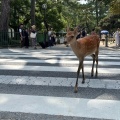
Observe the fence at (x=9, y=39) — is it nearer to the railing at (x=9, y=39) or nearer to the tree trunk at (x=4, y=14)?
the railing at (x=9, y=39)

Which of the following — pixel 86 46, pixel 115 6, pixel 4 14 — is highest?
pixel 115 6

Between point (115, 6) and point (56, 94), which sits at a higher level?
point (115, 6)

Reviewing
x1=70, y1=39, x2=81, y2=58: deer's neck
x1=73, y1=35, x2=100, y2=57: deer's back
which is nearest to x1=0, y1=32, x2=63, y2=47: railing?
x1=73, y1=35, x2=100, y2=57: deer's back

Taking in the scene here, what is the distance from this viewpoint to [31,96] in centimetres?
570

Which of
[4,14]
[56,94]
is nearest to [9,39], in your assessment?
[4,14]

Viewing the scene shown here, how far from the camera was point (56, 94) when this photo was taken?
5.86 meters

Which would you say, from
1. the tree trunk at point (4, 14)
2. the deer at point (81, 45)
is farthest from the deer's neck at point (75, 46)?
the tree trunk at point (4, 14)

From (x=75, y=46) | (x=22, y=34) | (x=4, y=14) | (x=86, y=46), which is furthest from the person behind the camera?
(x=4, y=14)

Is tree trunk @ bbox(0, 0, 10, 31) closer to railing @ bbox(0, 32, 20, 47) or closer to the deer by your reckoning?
railing @ bbox(0, 32, 20, 47)

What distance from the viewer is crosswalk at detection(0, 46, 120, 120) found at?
15.3 feet

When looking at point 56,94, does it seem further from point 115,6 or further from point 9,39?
point 115,6

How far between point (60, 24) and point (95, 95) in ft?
101

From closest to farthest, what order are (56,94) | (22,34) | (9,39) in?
(56,94) → (22,34) → (9,39)

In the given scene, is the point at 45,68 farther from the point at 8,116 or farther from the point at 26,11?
the point at 26,11
